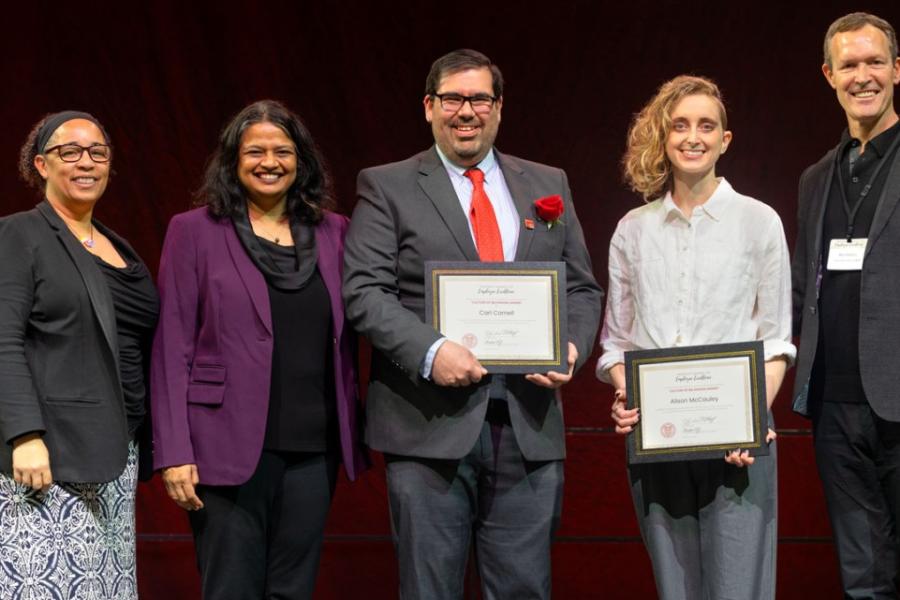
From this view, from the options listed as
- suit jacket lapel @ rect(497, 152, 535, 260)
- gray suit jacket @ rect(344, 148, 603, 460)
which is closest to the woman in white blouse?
gray suit jacket @ rect(344, 148, 603, 460)

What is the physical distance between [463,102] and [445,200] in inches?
10.1

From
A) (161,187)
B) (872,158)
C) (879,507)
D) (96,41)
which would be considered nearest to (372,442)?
(879,507)

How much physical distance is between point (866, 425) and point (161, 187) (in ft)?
9.30

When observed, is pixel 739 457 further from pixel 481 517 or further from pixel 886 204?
pixel 886 204

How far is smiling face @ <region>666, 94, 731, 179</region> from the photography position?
9.20 ft

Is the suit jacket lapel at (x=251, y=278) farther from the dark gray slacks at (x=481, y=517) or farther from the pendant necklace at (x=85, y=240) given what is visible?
the dark gray slacks at (x=481, y=517)

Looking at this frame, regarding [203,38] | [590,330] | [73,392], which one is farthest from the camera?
[203,38]

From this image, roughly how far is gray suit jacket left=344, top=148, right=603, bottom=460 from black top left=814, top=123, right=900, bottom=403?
0.63 m

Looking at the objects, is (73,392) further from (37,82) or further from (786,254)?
(37,82)

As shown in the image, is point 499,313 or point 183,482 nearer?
point 499,313

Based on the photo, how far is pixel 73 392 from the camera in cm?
269

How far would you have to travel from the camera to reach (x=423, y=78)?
173 inches

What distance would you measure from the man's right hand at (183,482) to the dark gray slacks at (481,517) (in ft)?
1.58

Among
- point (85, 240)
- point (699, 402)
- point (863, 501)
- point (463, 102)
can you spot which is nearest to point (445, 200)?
point (463, 102)
